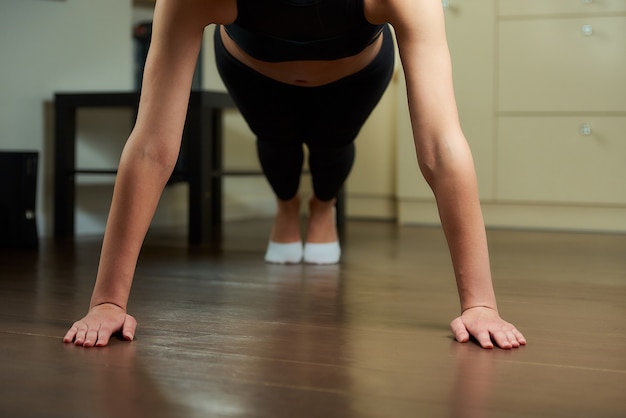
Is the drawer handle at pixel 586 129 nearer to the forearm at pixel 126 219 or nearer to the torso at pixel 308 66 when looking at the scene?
the torso at pixel 308 66

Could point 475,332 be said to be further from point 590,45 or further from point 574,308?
point 590,45

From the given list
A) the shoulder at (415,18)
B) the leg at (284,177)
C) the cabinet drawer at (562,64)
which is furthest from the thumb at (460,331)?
the cabinet drawer at (562,64)

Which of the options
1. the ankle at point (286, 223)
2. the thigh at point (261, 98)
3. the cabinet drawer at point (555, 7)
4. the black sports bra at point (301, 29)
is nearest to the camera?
the black sports bra at point (301, 29)

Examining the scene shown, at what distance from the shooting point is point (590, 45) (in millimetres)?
2533

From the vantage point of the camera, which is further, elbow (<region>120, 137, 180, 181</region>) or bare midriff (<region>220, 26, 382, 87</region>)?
bare midriff (<region>220, 26, 382, 87</region>)

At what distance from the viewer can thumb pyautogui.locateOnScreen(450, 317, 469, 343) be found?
0.96 metres

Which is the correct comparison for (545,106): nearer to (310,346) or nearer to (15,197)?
(15,197)

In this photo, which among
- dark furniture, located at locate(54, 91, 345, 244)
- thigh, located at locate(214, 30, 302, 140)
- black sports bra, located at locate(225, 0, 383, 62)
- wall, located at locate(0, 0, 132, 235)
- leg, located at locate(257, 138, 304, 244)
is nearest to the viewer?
black sports bra, located at locate(225, 0, 383, 62)

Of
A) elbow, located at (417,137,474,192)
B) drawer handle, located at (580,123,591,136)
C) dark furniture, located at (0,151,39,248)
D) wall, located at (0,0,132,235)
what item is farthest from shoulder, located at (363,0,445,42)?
drawer handle, located at (580,123,591,136)

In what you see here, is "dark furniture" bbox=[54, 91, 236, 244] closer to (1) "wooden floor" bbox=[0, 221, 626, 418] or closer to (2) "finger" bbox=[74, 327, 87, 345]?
(1) "wooden floor" bbox=[0, 221, 626, 418]

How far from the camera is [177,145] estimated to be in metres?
1.00

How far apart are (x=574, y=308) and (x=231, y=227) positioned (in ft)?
5.24

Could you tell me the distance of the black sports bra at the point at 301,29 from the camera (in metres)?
1.04

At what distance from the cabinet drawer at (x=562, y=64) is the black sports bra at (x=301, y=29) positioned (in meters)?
1.52
